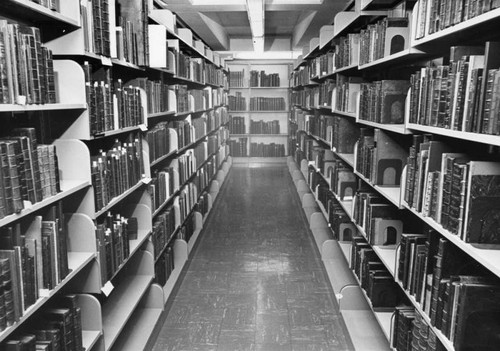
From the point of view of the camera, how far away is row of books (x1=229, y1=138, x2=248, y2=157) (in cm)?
972

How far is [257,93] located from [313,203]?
4.86 meters

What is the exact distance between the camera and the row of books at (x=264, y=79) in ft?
31.3

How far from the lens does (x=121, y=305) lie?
8.49 ft

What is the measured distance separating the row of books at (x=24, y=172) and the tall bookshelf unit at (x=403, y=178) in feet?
4.55

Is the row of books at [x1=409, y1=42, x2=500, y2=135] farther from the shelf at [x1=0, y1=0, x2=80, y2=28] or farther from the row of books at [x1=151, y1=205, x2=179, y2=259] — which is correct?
the row of books at [x1=151, y1=205, x2=179, y2=259]

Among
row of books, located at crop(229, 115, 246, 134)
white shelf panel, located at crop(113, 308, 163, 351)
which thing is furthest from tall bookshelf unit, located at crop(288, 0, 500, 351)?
row of books, located at crop(229, 115, 246, 134)

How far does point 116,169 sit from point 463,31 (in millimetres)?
A: 1679

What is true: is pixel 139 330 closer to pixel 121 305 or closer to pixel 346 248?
pixel 121 305

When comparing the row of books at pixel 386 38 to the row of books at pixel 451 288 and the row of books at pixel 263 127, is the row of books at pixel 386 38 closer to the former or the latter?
the row of books at pixel 451 288

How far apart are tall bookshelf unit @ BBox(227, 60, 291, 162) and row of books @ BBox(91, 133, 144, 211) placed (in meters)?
7.02

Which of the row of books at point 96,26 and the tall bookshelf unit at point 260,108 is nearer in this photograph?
the row of books at point 96,26

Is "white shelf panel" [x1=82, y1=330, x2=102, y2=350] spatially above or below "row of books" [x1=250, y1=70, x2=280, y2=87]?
below

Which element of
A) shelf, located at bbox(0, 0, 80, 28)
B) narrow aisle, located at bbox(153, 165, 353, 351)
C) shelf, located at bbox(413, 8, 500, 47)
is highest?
shelf, located at bbox(0, 0, 80, 28)

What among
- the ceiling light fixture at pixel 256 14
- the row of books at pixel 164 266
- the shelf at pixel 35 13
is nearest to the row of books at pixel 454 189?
the shelf at pixel 35 13
